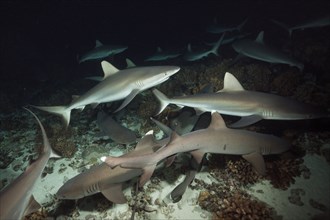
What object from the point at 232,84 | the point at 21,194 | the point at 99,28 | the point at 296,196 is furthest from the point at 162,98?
the point at 99,28

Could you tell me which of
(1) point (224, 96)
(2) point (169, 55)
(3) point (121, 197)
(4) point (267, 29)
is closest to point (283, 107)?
(1) point (224, 96)

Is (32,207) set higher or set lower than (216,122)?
A: lower

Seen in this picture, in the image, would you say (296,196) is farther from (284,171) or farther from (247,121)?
(247,121)

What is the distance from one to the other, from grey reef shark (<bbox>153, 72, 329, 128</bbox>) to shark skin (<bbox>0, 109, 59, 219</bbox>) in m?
3.29

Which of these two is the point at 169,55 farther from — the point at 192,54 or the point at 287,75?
the point at 287,75

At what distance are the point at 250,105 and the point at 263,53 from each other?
16.4 feet

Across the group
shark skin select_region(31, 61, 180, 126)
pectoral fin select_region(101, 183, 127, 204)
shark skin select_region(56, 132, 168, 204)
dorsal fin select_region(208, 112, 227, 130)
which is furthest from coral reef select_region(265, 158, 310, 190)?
shark skin select_region(31, 61, 180, 126)

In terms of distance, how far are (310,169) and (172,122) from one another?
3683mm

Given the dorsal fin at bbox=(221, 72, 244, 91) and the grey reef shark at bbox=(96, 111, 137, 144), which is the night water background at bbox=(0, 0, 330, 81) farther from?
the grey reef shark at bbox=(96, 111, 137, 144)

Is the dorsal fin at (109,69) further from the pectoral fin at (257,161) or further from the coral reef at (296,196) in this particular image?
the coral reef at (296,196)

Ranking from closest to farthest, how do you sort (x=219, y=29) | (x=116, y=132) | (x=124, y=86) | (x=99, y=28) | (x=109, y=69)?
1. (x=124, y=86)
2. (x=116, y=132)
3. (x=109, y=69)
4. (x=219, y=29)
5. (x=99, y=28)

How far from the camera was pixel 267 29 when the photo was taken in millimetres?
24578

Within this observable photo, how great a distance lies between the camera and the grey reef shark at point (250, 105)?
5004 millimetres

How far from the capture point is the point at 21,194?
3750 millimetres
